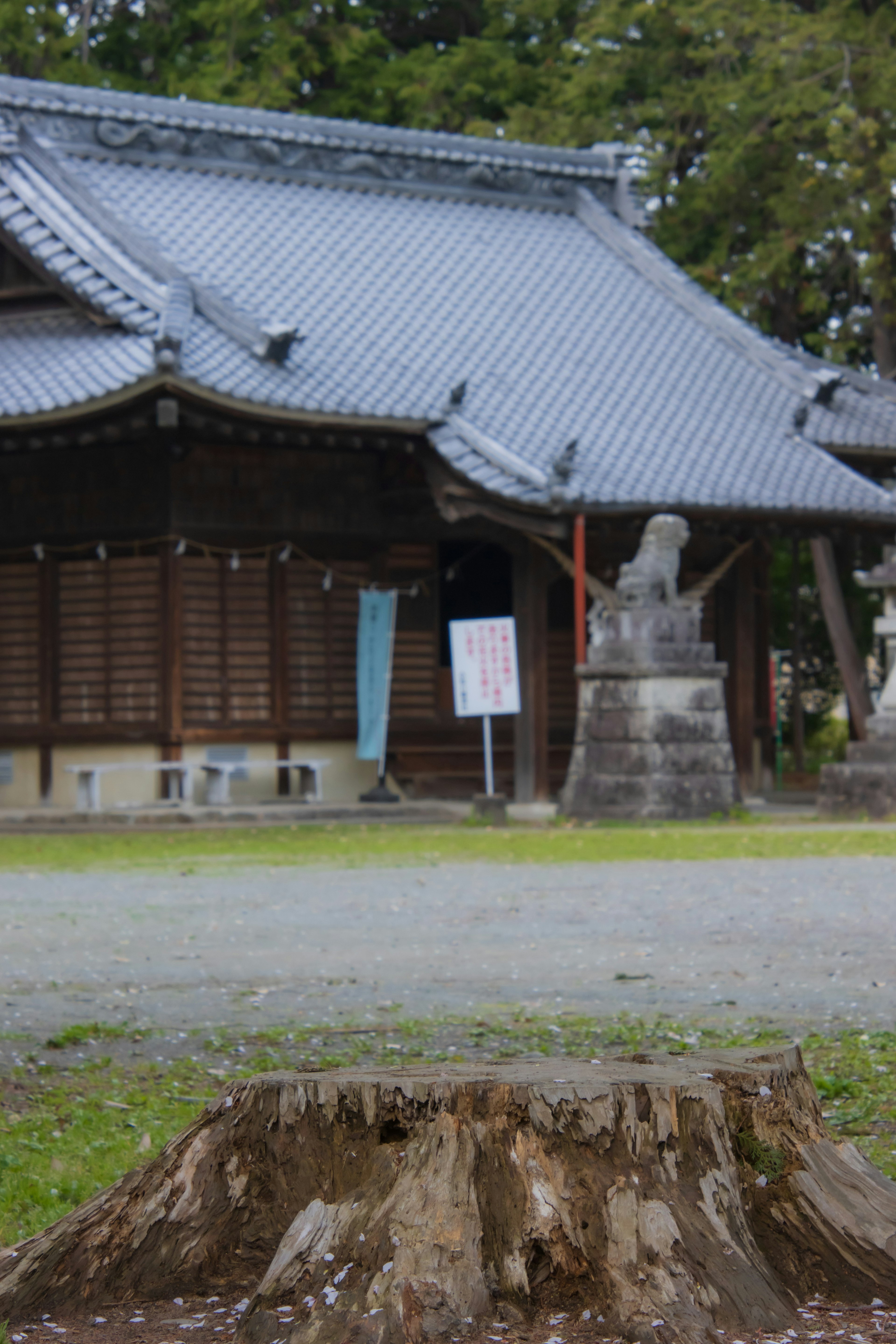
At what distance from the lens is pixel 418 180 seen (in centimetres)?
2248

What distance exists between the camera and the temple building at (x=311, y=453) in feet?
56.2

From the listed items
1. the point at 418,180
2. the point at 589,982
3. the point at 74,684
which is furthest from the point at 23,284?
the point at 589,982

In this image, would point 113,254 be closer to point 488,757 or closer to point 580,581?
point 580,581

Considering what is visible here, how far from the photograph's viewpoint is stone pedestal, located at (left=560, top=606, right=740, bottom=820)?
16.1 meters

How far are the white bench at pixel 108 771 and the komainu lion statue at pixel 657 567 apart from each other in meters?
4.80

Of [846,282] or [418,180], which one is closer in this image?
[418,180]

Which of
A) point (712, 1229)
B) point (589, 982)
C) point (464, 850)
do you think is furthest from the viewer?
point (464, 850)

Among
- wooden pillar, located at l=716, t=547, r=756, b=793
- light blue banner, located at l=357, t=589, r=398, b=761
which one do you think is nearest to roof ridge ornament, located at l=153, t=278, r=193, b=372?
light blue banner, located at l=357, t=589, r=398, b=761

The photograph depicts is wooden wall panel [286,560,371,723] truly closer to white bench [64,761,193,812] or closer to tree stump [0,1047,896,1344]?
white bench [64,761,193,812]

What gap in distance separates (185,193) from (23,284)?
9.22ft

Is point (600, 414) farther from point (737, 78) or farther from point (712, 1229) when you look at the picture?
point (712, 1229)

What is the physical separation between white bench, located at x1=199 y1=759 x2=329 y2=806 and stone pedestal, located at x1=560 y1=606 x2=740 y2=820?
304 centimetres

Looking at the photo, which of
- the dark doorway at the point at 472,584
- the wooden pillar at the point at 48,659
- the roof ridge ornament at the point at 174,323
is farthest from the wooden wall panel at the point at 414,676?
the roof ridge ornament at the point at 174,323

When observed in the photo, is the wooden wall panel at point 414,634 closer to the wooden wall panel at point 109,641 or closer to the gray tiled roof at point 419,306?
the gray tiled roof at point 419,306
